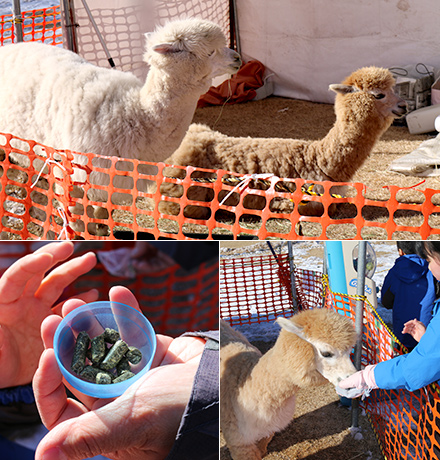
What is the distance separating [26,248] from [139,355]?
52cm

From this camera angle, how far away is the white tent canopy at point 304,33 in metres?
6.89

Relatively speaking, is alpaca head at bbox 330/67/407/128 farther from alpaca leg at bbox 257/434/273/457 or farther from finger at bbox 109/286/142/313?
finger at bbox 109/286/142/313

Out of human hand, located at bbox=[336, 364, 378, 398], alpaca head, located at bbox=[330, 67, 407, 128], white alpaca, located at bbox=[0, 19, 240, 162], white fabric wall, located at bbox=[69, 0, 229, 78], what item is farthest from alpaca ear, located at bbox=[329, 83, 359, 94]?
white fabric wall, located at bbox=[69, 0, 229, 78]

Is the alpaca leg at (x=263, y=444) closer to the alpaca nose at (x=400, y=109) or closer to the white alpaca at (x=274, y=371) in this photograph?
the white alpaca at (x=274, y=371)

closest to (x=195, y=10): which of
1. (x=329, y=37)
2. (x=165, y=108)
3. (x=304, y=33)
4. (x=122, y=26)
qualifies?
(x=122, y=26)

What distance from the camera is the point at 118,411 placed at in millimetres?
1466

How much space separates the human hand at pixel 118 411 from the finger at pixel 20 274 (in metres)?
0.15

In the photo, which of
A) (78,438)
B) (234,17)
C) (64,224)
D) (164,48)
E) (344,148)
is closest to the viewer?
(78,438)

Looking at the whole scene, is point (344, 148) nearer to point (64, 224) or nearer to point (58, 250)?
point (64, 224)

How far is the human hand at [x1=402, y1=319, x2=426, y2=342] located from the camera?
75.5 inches

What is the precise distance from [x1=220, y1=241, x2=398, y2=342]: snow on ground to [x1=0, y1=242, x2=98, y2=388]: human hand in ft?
1.82

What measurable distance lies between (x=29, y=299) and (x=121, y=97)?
2.15 meters

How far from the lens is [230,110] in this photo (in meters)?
8.12

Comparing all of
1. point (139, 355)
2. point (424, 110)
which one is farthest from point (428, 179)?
point (139, 355)
